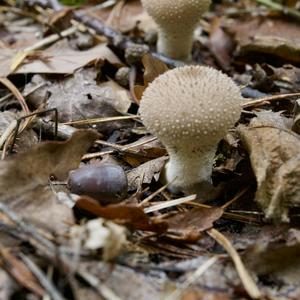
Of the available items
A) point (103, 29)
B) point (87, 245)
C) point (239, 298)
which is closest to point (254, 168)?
point (239, 298)

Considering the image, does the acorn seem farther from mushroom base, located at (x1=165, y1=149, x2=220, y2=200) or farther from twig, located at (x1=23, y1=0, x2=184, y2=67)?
twig, located at (x1=23, y1=0, x2=184, y2=67)

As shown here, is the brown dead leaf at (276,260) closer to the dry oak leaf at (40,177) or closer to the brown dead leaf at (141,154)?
the dry oak leaf at (40,177)

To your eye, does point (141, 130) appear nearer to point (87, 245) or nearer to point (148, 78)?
point (148, 78)

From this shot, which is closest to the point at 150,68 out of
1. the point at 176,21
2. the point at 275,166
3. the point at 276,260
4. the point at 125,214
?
the point at 176,21

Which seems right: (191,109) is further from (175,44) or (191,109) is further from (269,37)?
(269,37)

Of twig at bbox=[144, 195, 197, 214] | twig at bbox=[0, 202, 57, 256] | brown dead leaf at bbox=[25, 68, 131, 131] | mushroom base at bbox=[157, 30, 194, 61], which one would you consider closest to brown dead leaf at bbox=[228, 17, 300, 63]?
mushroom base at bbox=[157, 30, 194, 61]

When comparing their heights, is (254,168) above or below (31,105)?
above

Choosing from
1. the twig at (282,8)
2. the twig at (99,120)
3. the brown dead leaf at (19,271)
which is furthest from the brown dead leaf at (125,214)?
the twig at (282,8)
